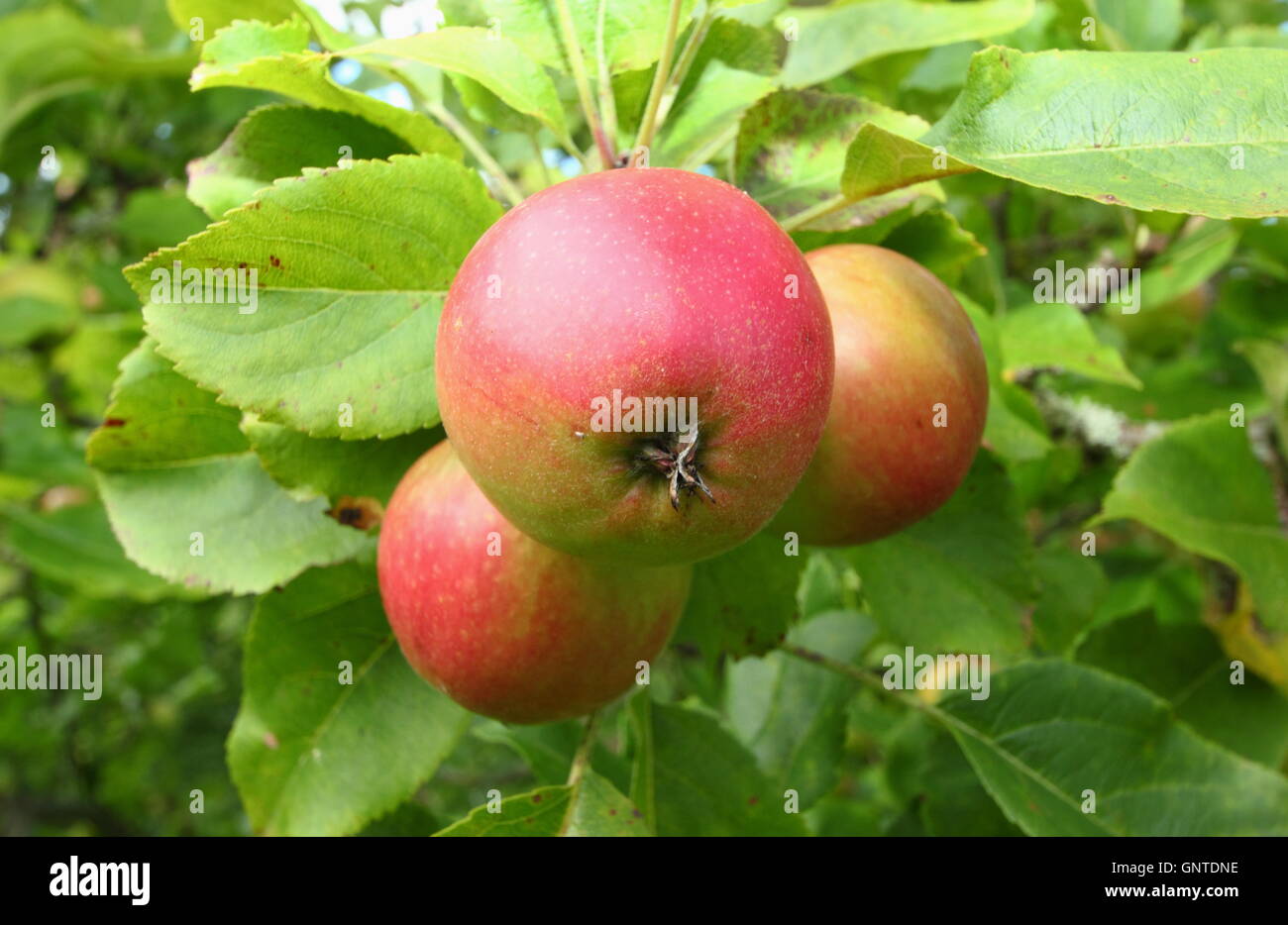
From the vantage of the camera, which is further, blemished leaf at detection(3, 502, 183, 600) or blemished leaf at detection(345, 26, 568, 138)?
blemished leaf at detection(3, 502, 183, 600)

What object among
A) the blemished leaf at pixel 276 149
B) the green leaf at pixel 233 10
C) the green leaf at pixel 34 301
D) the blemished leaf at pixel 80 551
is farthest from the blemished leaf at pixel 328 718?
the green leaf at pixel 34 301

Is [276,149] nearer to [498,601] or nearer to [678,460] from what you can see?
[498,601]

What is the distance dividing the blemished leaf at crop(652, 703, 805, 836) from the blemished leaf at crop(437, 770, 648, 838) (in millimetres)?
198

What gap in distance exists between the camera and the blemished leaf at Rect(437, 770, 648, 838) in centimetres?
111

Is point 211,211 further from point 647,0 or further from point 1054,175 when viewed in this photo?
point 1054,175

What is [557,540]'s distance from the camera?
2.78 feet

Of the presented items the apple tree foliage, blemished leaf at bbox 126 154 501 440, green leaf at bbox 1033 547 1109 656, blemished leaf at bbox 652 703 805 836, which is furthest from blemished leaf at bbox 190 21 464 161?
green leaf at bbox 1033 547 1109 656

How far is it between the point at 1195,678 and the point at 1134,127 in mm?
1276

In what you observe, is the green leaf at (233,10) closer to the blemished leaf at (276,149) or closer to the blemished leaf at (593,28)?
the blemished leaf at (276,149)

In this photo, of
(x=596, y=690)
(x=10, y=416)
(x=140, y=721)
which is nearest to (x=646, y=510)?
(x=596, y=690)

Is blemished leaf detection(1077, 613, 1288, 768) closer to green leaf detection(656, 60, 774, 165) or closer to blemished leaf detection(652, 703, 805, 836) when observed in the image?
blemished leaf detection(652, 703, 805, 836)

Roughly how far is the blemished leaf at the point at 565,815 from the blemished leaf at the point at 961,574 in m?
0.43

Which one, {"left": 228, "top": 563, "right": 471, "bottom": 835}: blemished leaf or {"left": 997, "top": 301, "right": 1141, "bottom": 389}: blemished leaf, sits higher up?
{"left": 997, "top": 301, "right": 1141, "bottom": 389}: blemished leaf

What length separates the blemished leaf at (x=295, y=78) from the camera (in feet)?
3.35
